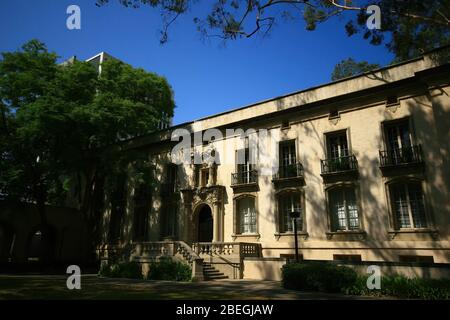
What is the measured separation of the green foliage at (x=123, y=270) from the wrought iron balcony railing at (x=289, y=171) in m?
10.3

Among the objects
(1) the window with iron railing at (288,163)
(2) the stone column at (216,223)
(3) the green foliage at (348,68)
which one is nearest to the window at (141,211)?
(2) the stone column at (216,223)

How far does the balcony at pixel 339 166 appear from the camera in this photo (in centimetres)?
1877

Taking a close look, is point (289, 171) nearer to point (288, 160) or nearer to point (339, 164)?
point (288, 160)

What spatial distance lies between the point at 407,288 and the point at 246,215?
11864 mm

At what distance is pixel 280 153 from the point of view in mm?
22047

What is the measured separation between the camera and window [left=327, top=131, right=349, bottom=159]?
784 inches

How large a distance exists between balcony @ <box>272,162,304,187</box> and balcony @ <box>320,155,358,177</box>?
4.70 ft

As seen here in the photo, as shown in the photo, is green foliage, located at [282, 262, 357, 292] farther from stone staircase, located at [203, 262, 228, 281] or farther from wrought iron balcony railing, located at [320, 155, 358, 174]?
wrought iron balcony railing, located at [320, 155, 358, 174]

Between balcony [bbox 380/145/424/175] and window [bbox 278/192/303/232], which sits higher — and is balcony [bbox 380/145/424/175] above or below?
above

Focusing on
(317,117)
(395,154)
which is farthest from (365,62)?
(395,154)

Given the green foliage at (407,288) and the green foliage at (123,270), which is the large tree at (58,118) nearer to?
the green foliage at (123,270)

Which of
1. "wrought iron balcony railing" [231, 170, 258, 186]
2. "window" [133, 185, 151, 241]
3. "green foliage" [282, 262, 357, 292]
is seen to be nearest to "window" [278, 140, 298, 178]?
"wrought iron balcony railing" [231, 170, 258, 186]

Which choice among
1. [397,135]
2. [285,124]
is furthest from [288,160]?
[397,135]
